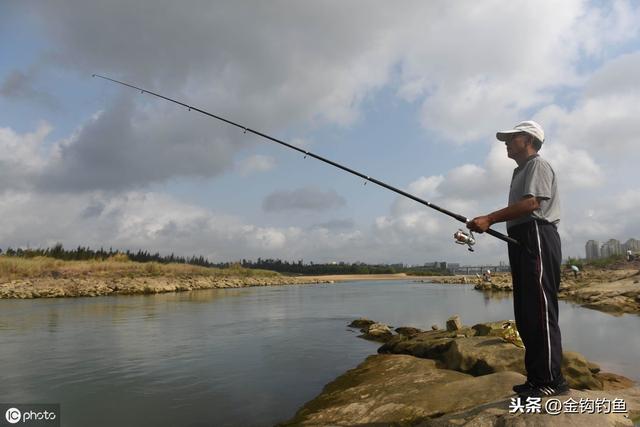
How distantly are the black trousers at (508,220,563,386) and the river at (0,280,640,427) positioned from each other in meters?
4.40

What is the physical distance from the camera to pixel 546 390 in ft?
13.0

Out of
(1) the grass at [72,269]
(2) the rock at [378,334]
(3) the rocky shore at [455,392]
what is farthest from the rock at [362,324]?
(1) the grass at [72,269]

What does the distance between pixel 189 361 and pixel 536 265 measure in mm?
9370

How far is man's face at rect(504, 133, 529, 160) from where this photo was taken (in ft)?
14.6

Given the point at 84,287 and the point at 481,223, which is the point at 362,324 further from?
the point at 84,287

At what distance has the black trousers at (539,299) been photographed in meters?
3.94

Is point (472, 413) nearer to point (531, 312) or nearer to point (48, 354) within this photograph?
point (531, 312)

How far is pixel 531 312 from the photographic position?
4.01 meters

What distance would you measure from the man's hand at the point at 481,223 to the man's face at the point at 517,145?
788mm

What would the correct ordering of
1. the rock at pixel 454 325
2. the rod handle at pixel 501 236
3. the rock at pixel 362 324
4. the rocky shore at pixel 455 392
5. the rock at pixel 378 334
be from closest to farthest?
the rocky shore at pixel 455 392 < the rod handle at pixel 501 236 < the rock at pixel 454 325 < the rock at pixel 378 334 < the rock at pixel 362 324

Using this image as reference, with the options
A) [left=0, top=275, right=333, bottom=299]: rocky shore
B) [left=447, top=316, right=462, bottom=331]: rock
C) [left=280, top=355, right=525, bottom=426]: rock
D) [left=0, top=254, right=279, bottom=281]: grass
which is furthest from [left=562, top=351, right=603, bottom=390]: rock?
[left=0, top=254, right=279, bottom=281]: grass

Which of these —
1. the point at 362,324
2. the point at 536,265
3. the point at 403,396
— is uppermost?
the point at 536,265

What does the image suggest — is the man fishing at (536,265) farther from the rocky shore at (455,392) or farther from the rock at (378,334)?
the rock at (378,334)

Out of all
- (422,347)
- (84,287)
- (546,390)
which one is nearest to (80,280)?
(84,287)
